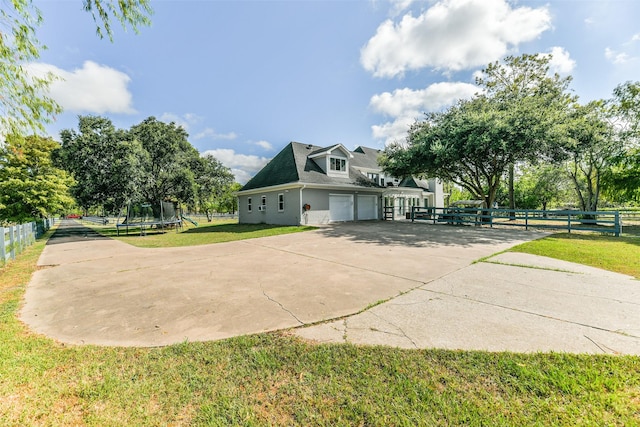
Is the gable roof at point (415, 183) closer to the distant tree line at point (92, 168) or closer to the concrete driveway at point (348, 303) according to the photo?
the distant tree line at point (92, 168)

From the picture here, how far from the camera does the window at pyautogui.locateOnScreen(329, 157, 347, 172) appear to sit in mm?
19656

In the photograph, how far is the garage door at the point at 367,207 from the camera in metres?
20.6

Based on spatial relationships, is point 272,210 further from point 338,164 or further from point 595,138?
point 595,138

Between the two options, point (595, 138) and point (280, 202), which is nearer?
point (595, 138)

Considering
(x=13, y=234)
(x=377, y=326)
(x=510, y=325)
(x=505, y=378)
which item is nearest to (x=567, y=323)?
(x=510, y=325)

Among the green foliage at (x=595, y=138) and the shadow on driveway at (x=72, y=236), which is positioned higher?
the green foliage at (x=595, y=138)

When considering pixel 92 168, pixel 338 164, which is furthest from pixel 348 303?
pixel 92 168

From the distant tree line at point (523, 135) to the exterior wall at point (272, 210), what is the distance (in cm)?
717

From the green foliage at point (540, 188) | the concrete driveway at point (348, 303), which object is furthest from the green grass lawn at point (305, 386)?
the green foliage at point (540, 188)

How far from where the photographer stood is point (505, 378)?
7.35ft

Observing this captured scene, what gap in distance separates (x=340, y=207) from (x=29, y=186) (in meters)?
20.9

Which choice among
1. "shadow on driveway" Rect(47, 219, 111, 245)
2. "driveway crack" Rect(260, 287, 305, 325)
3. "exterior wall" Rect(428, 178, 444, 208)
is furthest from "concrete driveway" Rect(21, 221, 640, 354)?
"exterior wall" Rect(428, 178, 444, 208)

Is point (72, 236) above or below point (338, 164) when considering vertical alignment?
below

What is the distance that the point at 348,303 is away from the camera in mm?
4051
